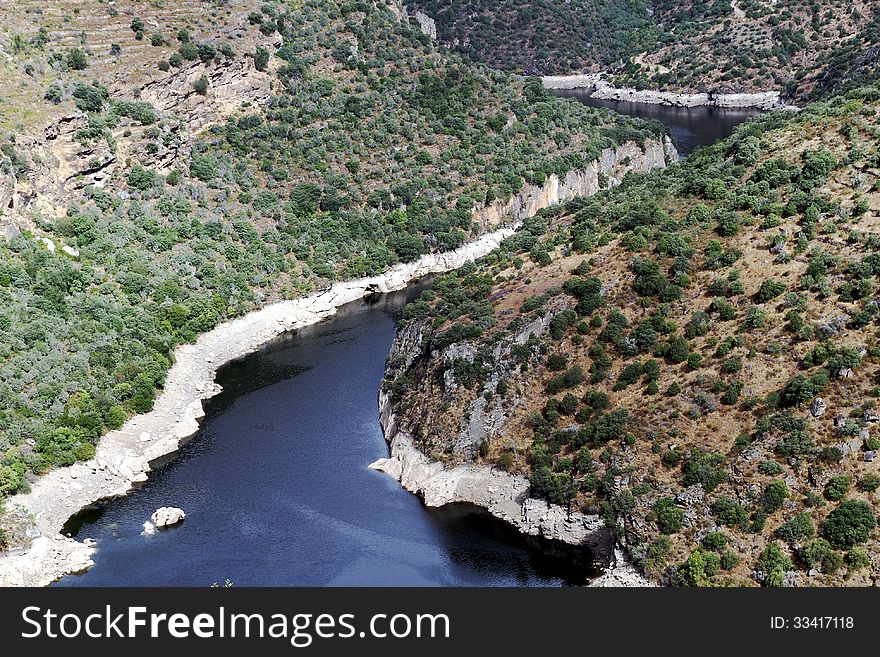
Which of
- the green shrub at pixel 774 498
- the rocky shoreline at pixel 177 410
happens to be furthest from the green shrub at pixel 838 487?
the rocky shoreline at pixel 177 410

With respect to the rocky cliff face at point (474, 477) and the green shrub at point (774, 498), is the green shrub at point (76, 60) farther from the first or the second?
the green shrub at point (774, 498)

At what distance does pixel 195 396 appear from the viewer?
10719cm

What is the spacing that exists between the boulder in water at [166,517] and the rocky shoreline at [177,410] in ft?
16.7

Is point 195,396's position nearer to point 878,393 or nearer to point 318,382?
point 318,382

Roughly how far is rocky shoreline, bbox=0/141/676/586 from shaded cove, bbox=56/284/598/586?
160cm

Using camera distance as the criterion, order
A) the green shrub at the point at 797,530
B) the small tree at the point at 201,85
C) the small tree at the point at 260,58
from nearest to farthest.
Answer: the green shrub at the point at 797,530, the small tree at the point at 201,85, the small tree at the point at 260,58

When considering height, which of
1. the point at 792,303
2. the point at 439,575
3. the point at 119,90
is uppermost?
the point at 119,90

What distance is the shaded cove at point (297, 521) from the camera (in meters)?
77.2

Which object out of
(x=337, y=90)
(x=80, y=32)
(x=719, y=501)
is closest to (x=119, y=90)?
(x=80, y=32)

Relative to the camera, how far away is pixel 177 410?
338ft

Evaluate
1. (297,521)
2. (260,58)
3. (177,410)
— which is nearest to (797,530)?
(297,521)

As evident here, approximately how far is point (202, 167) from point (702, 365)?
79.8 metres

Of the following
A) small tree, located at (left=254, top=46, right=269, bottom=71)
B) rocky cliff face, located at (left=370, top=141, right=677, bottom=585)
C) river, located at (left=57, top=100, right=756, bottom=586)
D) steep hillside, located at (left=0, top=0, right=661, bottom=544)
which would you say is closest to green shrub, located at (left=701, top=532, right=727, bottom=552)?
rocky cliff face, located at (left=370, top=141, right=677, bottom=585)

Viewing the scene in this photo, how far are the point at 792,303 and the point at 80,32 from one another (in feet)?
340
